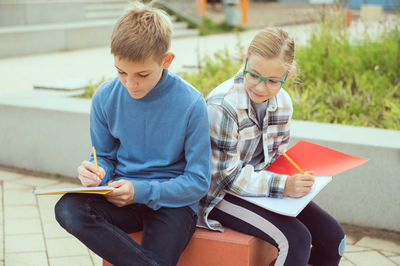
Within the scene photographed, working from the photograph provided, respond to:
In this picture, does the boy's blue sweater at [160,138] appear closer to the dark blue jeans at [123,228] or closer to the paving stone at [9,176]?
the dark blue jeans at [123,228]

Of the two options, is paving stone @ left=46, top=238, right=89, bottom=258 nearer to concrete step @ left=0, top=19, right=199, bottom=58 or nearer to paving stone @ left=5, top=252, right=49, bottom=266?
paving stone @ left=5, top=252, right=49, bottom=266

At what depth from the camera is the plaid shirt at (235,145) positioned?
7.35 feet

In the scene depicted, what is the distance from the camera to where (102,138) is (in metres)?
2.32

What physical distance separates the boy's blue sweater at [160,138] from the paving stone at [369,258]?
1.14 meters

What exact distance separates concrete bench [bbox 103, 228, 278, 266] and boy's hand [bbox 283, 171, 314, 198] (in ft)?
0.76

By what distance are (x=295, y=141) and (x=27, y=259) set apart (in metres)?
1.63

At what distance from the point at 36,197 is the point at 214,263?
1813mm

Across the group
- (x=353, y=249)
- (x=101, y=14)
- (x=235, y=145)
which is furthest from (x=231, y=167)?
(x=101, y=14)

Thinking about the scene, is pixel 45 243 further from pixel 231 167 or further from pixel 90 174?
pixel 231 167

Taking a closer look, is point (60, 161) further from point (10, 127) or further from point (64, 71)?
point (64, 71)

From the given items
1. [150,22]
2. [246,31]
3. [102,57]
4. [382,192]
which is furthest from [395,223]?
[246,31]

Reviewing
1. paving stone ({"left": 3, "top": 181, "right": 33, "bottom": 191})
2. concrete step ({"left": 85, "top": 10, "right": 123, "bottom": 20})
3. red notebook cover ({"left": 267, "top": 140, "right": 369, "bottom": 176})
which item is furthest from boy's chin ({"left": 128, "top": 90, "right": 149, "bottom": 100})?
concrete step ({"left": 85, "top": 10, "right": 123, "bottom": 20})

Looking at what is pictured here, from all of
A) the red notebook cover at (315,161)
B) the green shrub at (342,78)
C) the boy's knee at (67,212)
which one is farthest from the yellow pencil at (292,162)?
the green shrub at (342,78)

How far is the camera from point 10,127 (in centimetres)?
420
